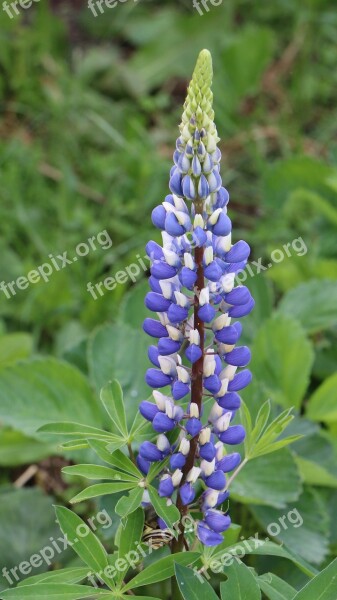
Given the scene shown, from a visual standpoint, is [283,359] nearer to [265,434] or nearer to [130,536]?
[265,434]

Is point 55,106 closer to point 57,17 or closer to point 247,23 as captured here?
point 57,17

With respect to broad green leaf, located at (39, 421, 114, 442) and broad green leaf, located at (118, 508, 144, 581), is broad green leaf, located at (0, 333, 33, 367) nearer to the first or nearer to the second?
broad green leaf, located at (39, 421, 114, 442)

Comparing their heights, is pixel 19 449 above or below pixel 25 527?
above

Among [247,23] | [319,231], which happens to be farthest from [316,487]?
[247,23]

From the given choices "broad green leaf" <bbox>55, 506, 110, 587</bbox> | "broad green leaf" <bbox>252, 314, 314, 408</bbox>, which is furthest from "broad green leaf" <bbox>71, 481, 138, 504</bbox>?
"broad green leaf" <bbox>252, 314, 314, 408</bbox>

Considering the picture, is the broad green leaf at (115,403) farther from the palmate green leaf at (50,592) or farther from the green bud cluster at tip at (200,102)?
the green bud cluster at tip at (200,102)

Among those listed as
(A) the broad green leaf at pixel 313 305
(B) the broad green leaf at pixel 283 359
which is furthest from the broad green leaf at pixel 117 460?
(A) the broad green leaf at pixel 313 305

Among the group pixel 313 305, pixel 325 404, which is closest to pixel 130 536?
pixel 325 404
